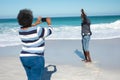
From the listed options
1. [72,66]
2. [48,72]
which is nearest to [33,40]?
[48,72]

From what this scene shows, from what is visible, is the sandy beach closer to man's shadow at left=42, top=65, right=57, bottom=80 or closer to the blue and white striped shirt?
man's shadow at left=42, top=65, right=57, bottom=80

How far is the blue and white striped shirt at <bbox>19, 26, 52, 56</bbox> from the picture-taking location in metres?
4.12

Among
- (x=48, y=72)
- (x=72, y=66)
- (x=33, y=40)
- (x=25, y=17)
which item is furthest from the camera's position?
(x=72, y=66)

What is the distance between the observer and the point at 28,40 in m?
4.16

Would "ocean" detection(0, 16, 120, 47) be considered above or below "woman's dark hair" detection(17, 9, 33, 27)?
below

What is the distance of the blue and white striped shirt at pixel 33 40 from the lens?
4125mm

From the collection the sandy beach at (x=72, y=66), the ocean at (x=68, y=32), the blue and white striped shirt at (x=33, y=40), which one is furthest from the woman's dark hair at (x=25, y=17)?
the ocean at (x=68, y=32)

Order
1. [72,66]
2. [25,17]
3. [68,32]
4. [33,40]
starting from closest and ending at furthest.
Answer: [25,17], [33,40], [72,66], [68,32]

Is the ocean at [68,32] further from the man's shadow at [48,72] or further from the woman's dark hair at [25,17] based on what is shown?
the woman's dark hair at [25,17]

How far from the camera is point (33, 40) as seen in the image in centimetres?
414

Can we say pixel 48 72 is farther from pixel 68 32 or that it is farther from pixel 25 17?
pixel 68 32

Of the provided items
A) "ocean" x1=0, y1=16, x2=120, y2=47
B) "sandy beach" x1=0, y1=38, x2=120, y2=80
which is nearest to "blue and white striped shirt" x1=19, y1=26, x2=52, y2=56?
"sandy beach" x1=0, y1=38, x2=120, y2=80

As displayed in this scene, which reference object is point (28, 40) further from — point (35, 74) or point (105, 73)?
point (105, 73)

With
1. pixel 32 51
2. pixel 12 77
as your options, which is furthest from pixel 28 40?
pixel 12 77
